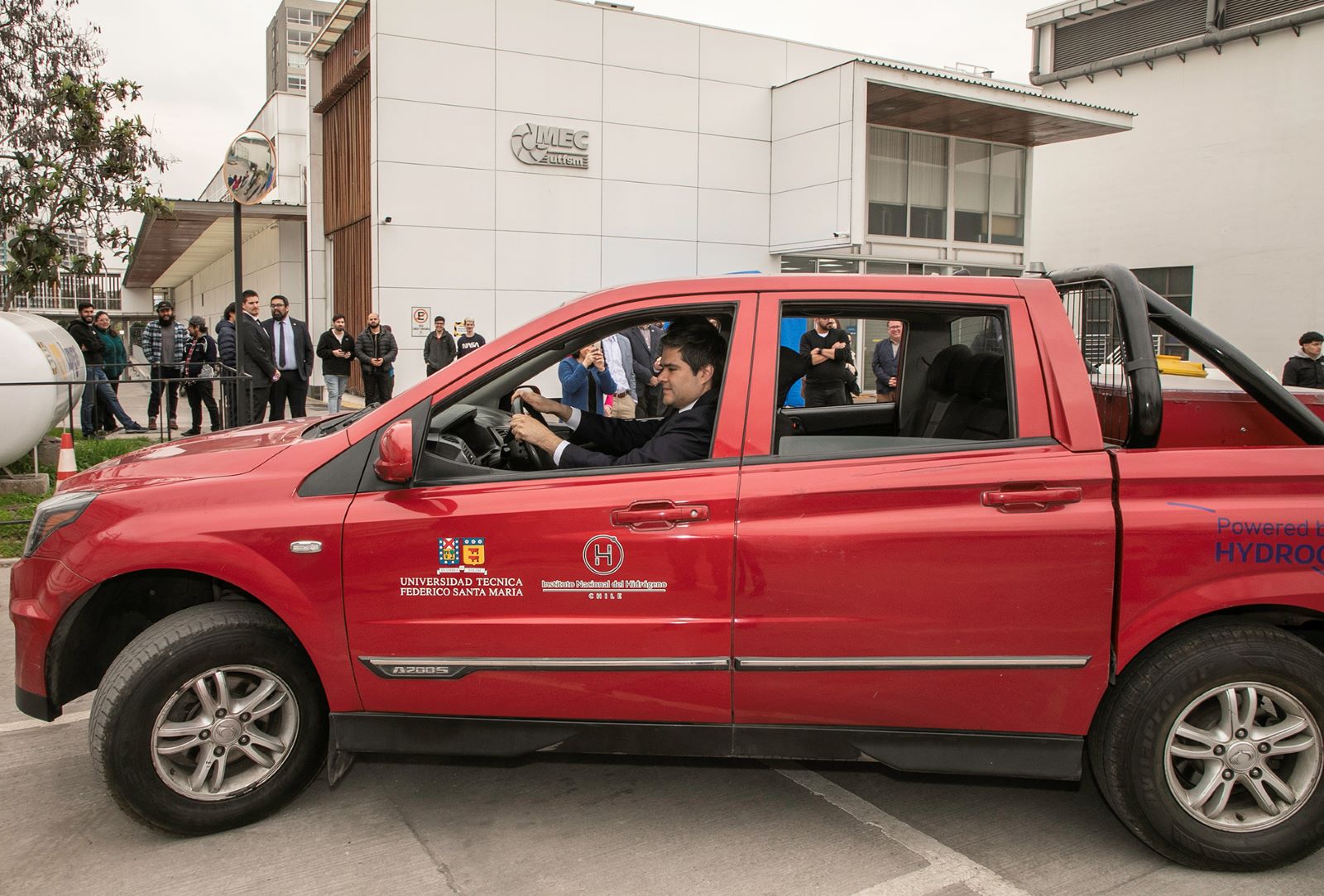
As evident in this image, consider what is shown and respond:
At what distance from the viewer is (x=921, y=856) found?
3100mm

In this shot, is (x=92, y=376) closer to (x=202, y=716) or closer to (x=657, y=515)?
(x=202, y=716)

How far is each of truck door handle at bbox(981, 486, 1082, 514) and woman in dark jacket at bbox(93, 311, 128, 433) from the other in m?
13.8

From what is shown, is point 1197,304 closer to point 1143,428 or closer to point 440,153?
point 440,153

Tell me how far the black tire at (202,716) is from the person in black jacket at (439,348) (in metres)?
12.8

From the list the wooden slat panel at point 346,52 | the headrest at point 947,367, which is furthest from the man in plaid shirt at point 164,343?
the headrest at point 947,367

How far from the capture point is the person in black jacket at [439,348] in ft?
51.8

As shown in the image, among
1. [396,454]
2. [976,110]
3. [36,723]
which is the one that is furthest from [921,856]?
[976,110]

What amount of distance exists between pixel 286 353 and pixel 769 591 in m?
11.9

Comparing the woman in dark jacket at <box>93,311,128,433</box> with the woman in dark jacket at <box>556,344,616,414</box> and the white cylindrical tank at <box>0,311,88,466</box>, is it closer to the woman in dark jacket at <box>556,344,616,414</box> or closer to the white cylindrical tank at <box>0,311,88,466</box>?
the white cylindrical tank at <box>0,311,88,466</box>

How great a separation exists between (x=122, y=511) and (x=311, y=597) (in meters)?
0.67

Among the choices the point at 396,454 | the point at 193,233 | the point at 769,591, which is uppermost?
the point at 193,233

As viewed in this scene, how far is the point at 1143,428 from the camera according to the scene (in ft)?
9.75

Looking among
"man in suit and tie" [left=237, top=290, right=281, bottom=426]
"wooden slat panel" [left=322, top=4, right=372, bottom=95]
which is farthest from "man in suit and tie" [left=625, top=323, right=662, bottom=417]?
"wooden slat panel" [left=322, top=4, right=372, bottom=95]

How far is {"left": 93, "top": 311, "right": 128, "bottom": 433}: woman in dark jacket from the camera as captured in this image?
1402 centimetres
